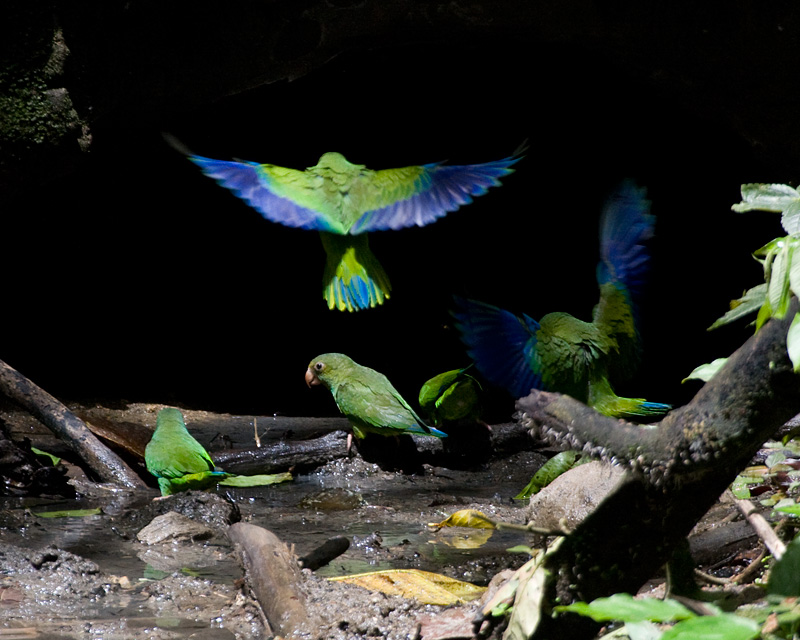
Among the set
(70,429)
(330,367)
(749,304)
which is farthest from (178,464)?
(749,304)

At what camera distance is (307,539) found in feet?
10.5

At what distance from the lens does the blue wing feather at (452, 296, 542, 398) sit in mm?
3736

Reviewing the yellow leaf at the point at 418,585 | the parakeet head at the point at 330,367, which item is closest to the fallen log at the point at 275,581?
the yellow leaf at the point at 418,585

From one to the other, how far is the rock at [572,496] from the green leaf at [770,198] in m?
1.67

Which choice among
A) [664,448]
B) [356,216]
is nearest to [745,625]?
[664,448]

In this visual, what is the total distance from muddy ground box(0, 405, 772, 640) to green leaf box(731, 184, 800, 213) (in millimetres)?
983

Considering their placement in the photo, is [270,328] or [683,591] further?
[270,328]

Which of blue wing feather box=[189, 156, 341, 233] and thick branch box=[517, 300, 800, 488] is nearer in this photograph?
thick branch box=[517, 300, 800, 488]

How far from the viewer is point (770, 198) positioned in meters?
1.21

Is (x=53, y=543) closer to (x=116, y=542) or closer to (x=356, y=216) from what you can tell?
(x=116, y=542)

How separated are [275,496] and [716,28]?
12.1 ft

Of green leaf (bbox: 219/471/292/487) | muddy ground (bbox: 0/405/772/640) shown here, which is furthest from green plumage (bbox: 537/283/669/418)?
Answer: green leaf (bbox: 219/471/292/487)

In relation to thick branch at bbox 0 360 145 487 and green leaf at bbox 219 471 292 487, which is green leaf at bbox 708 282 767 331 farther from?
thick branch at bbox 0 360 145 487

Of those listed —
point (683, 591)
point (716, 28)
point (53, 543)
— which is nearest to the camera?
point (683, 591)
